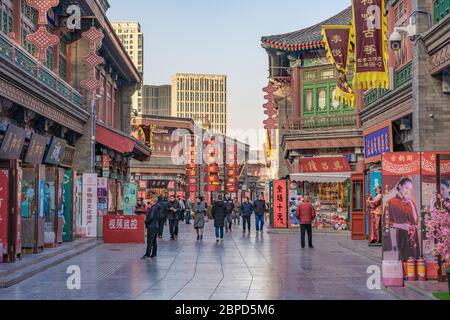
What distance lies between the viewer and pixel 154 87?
185750 mm

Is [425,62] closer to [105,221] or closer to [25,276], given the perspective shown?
[25,276]

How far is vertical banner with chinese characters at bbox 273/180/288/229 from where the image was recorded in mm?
36188

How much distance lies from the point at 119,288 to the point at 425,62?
994cm

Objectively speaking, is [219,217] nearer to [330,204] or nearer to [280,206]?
[280,206]

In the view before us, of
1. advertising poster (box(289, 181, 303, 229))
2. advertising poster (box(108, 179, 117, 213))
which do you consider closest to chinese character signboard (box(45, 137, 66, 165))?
advertising poster (box(108, 179, 117, 213))

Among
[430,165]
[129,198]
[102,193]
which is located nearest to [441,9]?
[430,165]

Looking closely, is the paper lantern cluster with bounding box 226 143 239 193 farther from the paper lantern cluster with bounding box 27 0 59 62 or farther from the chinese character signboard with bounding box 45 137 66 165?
the paper lantern cluster with bounding box 27 0 59 62

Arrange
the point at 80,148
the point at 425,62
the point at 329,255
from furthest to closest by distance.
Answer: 1. the point at 80,148
2. the point at 329,255
3. the point at 425,62

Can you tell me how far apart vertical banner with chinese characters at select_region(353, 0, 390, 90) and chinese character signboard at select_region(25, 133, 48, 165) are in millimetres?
9214

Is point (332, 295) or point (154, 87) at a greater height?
point (154, 87)

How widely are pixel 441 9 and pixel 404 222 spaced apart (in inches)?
246

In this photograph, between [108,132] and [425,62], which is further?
[108,132]

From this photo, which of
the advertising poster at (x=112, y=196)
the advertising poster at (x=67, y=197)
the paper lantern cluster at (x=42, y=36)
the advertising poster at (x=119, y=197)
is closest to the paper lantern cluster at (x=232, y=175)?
the advertising poster at (x=119, y=197)
